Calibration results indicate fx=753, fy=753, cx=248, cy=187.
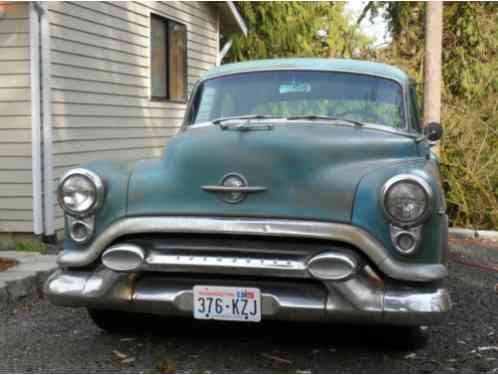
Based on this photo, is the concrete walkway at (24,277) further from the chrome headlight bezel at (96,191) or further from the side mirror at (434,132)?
the side mirror at (434,132)

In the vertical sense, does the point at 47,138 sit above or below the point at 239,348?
above

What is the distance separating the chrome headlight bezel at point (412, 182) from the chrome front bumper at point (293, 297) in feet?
1.00

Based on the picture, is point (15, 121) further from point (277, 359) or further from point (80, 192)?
point (277, 359)

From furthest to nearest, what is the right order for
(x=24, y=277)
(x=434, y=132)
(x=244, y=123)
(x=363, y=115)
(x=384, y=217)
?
(x=24, y=277) < (x=434, y=132) < (x=363, y=115) < (x=244, y=123) < (x=384, y=217)

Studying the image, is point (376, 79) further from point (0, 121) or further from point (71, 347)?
point (0, 121)

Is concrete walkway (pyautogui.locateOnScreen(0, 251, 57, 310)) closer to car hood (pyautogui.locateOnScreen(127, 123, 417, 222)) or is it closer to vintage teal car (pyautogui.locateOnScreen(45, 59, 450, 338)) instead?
vintage teal car (pyautogui.locateOnScreen(45, 59, 450, 338))

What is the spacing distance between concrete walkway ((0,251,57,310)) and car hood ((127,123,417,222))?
201 centimetres

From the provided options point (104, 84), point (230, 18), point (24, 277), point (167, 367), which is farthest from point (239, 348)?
point (230, 18)

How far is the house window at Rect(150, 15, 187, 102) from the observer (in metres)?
11.4

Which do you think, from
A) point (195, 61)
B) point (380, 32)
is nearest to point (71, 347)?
point (195, 61)

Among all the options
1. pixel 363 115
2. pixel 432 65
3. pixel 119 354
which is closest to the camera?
pixel 119 354

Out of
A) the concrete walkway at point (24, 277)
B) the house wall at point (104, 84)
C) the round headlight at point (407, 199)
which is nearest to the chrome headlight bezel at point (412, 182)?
the round headlight at point (407, 199)

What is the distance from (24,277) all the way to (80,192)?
2.10 metres

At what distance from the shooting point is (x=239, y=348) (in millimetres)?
4289
